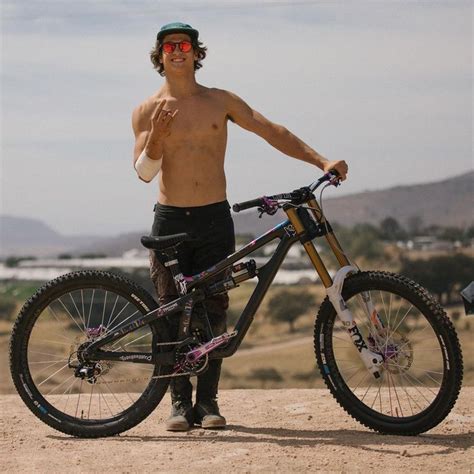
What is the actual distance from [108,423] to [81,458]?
2.26 feet

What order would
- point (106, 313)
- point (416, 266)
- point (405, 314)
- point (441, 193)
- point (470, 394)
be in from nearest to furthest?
point (405, 314) → point (106, 313) → point (470, 394) → point (416, 266) → point (441, 193)

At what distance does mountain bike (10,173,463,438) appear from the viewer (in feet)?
21.7

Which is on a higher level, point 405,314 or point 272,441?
point 405,314

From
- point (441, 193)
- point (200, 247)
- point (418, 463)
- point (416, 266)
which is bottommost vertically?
point (418, 463)

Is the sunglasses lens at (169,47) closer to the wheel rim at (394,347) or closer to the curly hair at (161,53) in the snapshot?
the curly hair at (161,53)

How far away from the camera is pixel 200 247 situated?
23.2ft

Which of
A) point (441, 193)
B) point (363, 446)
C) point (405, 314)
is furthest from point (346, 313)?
point (441, 193)

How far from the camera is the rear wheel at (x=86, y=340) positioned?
6.97 m

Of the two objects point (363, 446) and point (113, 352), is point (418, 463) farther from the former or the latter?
point (113, 352)

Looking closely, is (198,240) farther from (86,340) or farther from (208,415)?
(208,415)

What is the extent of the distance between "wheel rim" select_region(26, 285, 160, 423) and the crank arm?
1.19 metres

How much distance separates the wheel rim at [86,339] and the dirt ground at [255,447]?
1.13ft

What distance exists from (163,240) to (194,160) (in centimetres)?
59

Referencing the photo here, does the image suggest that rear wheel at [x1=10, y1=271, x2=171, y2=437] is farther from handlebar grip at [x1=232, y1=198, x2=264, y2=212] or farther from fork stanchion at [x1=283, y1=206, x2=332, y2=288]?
fork stanchion at [x1=283, y1=206, x2=332, y2=288]
